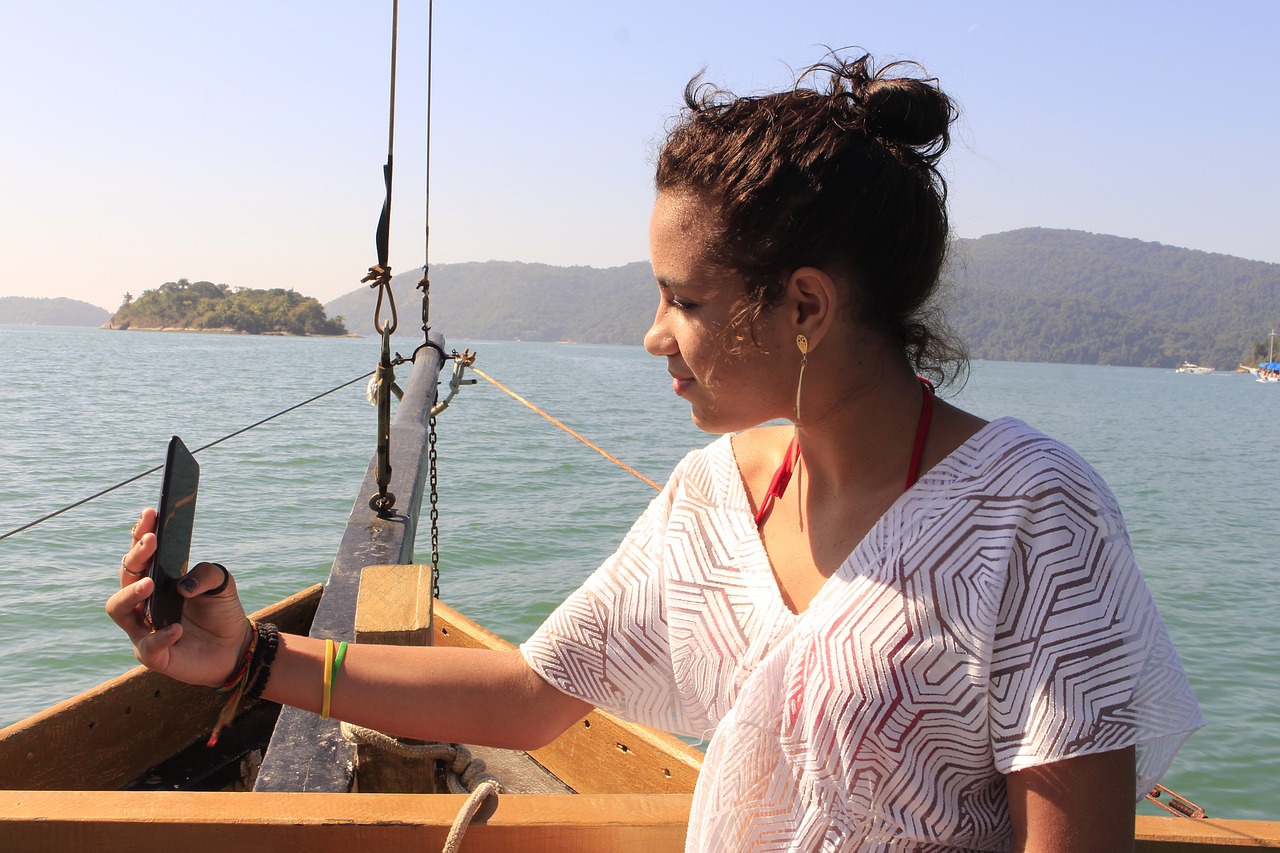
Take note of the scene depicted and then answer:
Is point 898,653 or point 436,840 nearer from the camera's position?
point 898,653

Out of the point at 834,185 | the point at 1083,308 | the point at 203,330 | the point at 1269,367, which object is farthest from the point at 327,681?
the point at 203,330

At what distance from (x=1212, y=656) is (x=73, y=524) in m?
12.0

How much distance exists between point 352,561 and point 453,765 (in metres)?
1.42

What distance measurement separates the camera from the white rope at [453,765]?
133 centimetres

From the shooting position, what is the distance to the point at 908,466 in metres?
1.10

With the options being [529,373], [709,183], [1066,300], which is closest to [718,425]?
[709,183]

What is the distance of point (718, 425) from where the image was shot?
45.8 inches

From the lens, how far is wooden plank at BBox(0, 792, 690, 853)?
1.32m

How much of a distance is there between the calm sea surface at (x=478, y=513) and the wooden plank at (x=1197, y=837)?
5600 millimetres

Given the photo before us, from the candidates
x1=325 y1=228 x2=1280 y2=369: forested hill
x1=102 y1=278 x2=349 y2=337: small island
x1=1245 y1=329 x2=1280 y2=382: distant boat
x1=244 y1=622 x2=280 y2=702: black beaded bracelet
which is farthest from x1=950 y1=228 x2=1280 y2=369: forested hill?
x1=244 y1=622 x2=280 y2=702: black beaded bracelet

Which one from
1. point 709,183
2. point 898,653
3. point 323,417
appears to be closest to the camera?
point 898,653

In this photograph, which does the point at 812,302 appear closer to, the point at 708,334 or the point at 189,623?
the point at 708,334

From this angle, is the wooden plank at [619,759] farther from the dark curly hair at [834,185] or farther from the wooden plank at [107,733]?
the dark curly hair at [834,185]

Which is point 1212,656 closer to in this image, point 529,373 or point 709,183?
point 709,183
